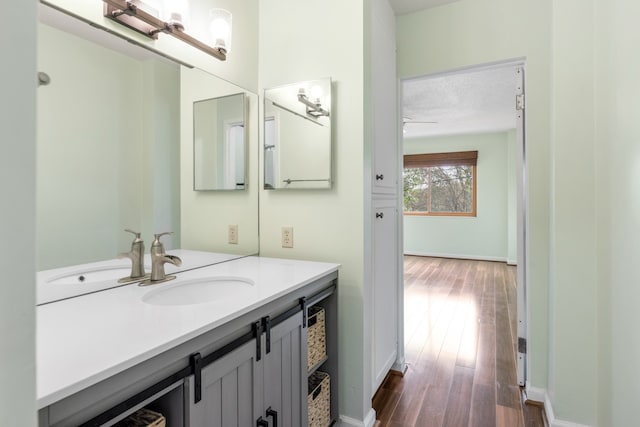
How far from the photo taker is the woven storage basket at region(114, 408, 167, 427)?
0.81 meters

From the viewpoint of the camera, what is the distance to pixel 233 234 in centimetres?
186

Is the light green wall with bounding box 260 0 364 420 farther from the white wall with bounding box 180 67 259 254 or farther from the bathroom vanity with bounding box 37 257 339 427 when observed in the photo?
the white wall with bounding box 180 67 259 254

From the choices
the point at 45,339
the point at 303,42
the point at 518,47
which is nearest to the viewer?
the point at 45,339

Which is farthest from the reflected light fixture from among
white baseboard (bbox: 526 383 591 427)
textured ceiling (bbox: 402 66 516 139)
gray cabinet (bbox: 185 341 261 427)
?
white baseboard (bbox: 526 383 591 427)

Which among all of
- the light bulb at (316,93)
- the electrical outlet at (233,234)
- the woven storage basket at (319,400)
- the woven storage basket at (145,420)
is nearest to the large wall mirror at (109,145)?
the electrical outlet at (233,234)

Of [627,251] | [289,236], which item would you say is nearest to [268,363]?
[289,236]

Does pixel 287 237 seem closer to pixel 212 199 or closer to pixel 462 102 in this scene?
pixel 212 199

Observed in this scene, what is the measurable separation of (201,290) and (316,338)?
0.58 meters

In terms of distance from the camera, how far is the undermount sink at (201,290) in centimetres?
127

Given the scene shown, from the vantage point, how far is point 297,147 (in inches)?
72.2

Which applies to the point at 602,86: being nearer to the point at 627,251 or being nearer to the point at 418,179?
the point at 627,251

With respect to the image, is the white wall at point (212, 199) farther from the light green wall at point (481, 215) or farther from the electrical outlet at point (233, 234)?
the light green wall at point (481, 215)

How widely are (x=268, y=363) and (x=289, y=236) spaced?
0.79 meters

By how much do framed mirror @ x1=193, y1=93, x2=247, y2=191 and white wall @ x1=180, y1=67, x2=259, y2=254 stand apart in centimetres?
3
